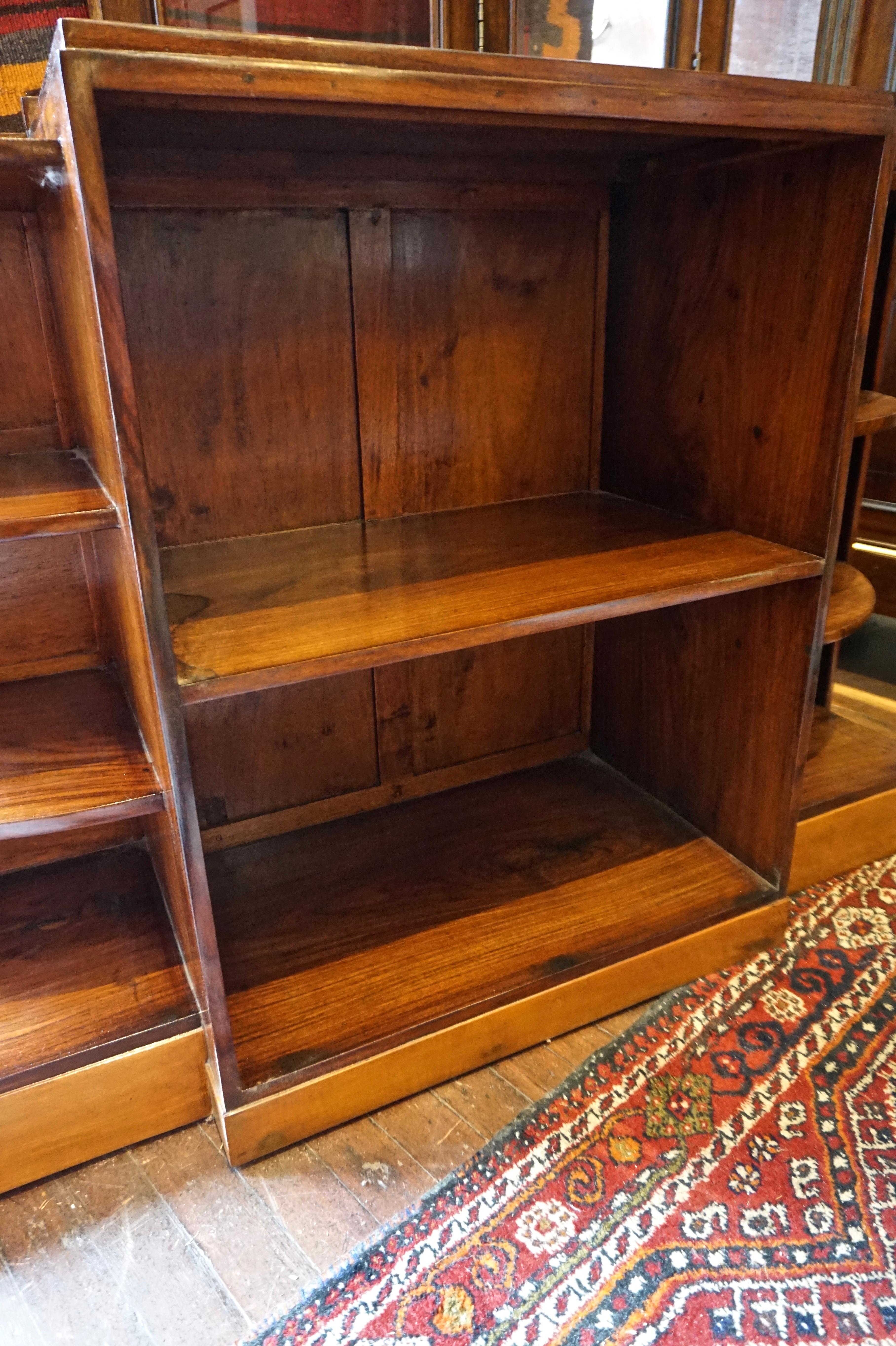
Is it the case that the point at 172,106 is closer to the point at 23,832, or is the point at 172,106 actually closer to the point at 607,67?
the point at 607,67

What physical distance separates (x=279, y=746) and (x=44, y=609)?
44 centimetres

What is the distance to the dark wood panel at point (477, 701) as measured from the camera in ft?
5.40

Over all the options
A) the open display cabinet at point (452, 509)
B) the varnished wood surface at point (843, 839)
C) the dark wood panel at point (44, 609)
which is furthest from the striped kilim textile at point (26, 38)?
the varnished wood surface at point (843, 839)

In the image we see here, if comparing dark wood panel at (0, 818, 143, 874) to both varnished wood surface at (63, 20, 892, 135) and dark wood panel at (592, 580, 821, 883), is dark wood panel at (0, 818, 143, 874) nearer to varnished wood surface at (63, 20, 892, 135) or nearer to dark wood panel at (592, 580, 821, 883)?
dark wood panel at (592, 580, 821, 883)

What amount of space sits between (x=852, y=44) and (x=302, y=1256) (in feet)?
9.48

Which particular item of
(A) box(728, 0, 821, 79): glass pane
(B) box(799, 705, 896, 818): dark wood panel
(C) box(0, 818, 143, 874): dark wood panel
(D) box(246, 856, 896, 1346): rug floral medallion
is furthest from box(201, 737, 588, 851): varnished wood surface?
(A) box(728, 0, 821, 79): glass pane

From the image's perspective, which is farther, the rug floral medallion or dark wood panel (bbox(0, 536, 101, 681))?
dark wood panel (bbox(0, 536, 101, 681))

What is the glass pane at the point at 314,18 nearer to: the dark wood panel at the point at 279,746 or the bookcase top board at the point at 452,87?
the bookcase top board at the point at 452,87

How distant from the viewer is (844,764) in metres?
1.79

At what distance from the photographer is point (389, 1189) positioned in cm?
116

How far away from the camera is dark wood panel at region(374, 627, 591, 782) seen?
165 cm

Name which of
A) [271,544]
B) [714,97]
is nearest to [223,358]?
[271,544]

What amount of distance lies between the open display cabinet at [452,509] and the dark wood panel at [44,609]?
77mm

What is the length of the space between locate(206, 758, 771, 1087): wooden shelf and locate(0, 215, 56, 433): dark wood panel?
2.52 feet
